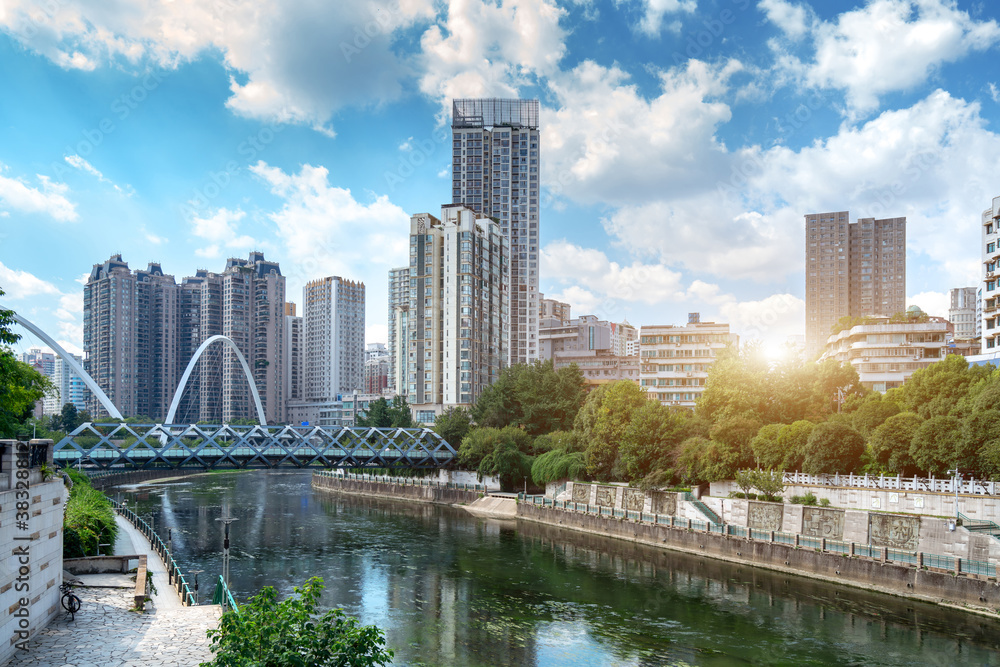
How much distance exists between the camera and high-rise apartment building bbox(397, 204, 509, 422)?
91.5 meters

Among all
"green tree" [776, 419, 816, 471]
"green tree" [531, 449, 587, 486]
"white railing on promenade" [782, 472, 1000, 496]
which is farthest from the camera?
"green tree" [531, 449, 587, 486]

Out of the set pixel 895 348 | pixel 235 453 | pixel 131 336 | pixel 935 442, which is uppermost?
pixel 131 336

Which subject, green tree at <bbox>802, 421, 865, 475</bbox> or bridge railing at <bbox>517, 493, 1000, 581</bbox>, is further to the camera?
green tree at <bbox>802, 421, 865, 475</bbox>

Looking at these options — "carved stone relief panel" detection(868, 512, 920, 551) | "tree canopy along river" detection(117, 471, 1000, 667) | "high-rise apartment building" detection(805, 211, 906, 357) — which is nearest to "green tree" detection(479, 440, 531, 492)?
"tree canopy along river" detection(117, 471, 1000, 667)

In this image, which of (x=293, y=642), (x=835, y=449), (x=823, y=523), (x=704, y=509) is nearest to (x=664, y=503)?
(x=704, y=509)

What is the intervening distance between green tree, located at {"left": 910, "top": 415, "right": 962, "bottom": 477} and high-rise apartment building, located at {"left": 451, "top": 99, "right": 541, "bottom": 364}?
98.3 metres

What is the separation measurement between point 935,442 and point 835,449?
5.75 meters

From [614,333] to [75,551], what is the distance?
496 feet

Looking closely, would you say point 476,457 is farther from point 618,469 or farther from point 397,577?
point 397,577

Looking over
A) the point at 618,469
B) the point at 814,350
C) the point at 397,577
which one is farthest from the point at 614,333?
the point at 397,577

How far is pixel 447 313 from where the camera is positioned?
9219cm

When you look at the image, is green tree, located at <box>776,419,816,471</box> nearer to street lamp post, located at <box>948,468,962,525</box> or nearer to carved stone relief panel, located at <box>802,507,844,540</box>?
carved stone relief panel, located at <box>802,507,844,540</box>

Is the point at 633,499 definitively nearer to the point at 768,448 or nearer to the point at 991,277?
the point at 768,448

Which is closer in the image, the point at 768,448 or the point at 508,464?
the point at 768,448
